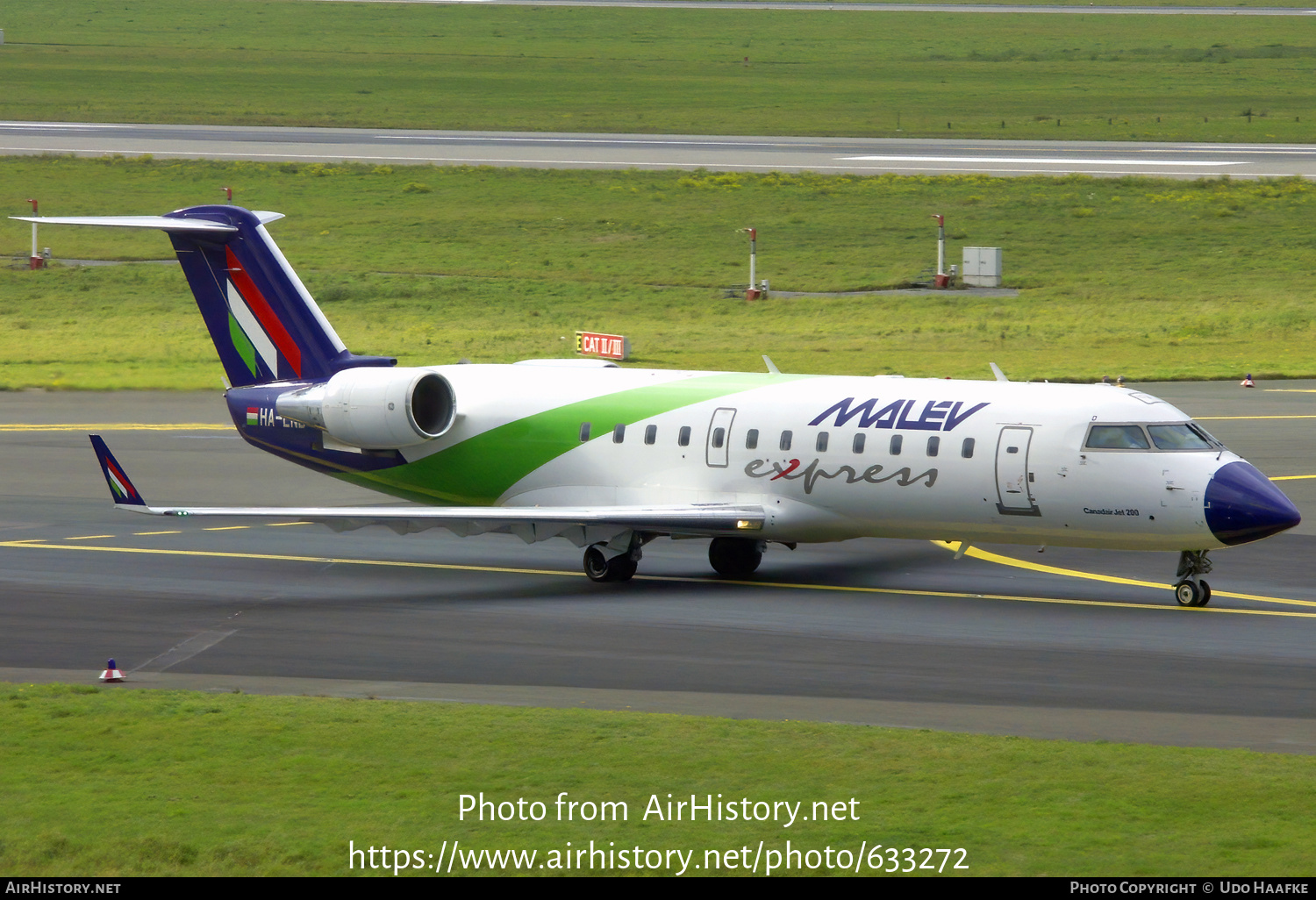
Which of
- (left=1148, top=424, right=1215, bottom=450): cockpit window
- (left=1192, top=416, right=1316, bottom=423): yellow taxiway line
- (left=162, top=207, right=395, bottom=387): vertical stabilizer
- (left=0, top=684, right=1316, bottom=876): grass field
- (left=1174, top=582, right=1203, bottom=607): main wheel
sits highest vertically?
(left=162, top=207, right=395, bottom=387): vertical stabilizer

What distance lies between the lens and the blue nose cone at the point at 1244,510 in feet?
85.6

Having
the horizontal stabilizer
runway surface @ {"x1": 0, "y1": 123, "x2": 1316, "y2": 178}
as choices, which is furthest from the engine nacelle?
runway surface @ {"x1": 0, "y1": 123, "x2": 1316, "y2": 178}

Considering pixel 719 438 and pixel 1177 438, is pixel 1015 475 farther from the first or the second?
pixel 719 438

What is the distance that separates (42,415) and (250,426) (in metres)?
19.0

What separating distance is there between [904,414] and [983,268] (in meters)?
45.9

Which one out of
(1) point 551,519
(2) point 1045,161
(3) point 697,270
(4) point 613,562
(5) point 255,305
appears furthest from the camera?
(2) point 1045,161

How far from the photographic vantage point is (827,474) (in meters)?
29.2

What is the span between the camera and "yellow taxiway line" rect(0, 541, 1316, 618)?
27.6 meters

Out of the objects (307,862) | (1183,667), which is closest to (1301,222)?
(1183,667)

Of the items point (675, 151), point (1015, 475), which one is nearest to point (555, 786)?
point (1015, 475)

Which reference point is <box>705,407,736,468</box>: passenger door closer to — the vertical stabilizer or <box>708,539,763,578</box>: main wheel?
<box>708,539,763,578</box>: main wheel

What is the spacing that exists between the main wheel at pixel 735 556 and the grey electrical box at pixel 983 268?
147 feet

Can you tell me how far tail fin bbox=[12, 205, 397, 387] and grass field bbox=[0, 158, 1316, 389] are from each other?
71.0 feet

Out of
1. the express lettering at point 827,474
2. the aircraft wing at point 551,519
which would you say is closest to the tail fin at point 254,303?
the aircraft wing at point 551,519
